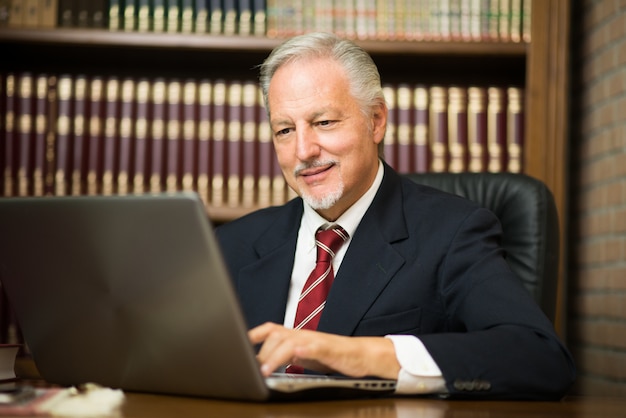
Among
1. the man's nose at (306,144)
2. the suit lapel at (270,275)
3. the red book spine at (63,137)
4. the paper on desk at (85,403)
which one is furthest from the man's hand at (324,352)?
the red book spine at (63,137)

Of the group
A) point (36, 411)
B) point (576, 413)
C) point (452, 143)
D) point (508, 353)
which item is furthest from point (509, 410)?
point (452, 143)

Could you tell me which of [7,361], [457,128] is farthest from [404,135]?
[7,361]

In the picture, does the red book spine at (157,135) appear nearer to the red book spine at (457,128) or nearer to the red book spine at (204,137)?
the red book spine at (204,137)

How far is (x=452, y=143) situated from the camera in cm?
242

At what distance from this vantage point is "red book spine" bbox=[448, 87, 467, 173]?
2412mm

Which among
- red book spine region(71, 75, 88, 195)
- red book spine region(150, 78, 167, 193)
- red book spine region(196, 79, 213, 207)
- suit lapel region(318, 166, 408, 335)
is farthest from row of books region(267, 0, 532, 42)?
suit lapel region(318, 166, 408, 335)

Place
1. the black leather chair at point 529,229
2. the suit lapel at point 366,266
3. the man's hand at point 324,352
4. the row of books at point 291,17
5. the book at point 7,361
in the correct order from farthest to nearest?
the row of books at point 291,17, the black leather chair at point 529,229, the suit lapel at point 366,266, the book at point 7,361, the man's hand at point 324,352

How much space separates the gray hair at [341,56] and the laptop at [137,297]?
29.5 inches

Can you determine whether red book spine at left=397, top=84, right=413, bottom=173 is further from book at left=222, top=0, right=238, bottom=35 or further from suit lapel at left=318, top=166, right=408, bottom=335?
suit lapel at left=318, top=166, right=408, bottom=335

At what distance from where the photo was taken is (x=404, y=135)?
7.95 ft

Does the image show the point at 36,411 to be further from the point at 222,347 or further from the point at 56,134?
the point at 56,134

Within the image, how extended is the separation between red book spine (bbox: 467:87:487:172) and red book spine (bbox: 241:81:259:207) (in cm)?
61

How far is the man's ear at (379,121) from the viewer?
177 cm

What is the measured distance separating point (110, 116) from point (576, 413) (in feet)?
5.85
